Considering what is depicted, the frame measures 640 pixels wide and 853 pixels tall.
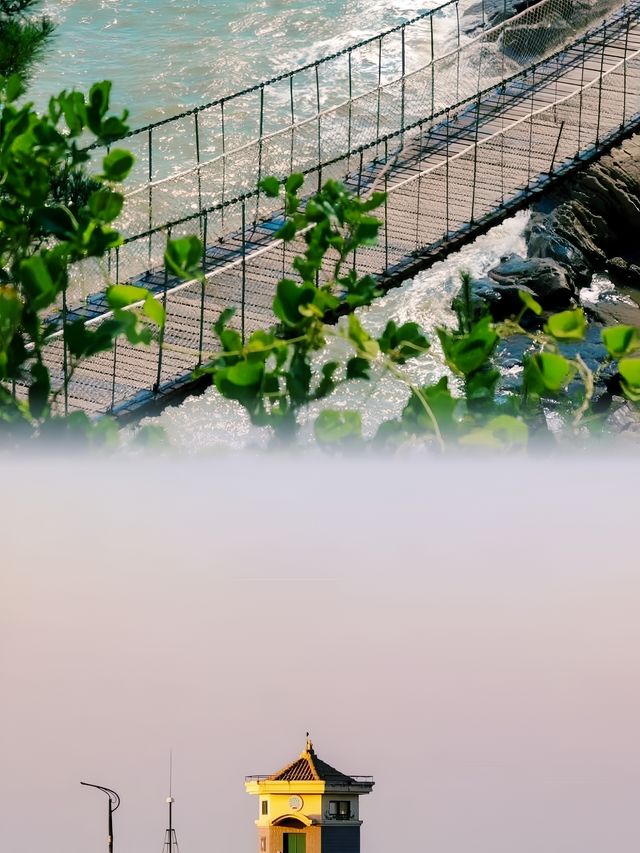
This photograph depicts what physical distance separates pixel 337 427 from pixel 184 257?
0.19m

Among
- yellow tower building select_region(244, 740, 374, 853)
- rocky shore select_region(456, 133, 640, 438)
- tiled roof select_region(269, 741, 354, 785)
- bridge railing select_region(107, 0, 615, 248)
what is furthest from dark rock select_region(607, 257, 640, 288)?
tiled roof select_region(269, 741, 354, 785)

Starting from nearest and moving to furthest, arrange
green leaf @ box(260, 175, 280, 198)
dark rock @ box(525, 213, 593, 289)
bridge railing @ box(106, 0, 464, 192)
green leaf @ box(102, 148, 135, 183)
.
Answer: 1. green leaf @ box(102, 148, 135, 183)
2. green leaf @ box(260, 175, 280, 198)
3. dark rock @ box(525, 213, 593, 289)
4. bridge railing @ box(106, 0, 464, 192)

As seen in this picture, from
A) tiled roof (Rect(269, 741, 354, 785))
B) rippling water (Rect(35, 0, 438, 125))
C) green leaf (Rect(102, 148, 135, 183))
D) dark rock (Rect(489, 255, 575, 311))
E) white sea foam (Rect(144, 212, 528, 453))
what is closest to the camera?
green leaf (Rect(102, 148, 135, 183))

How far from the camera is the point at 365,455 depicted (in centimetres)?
118

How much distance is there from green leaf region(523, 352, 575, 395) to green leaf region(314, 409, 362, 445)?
0.13m

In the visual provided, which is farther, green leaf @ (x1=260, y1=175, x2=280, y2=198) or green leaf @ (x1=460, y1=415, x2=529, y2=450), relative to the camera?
green leaf @ (x1=260, y1=175, x2=280, y2=198)

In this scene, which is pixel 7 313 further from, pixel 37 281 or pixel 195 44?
pixel 195 44

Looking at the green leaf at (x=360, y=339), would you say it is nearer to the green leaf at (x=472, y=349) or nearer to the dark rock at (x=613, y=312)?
the green leaf at (x=472, y=349)

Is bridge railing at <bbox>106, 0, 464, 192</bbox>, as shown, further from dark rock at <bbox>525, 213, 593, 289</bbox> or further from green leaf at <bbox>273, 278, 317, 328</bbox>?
green leaf at <bbox>273, 278, 317, 328</bbox>

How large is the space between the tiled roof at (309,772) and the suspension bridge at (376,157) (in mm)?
2271

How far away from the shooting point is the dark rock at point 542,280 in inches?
379

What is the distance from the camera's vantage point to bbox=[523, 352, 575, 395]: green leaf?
1.12 meters

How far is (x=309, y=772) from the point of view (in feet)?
14.0

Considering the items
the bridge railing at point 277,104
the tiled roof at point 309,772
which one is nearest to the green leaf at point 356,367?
the tiled roof at point 309,772
